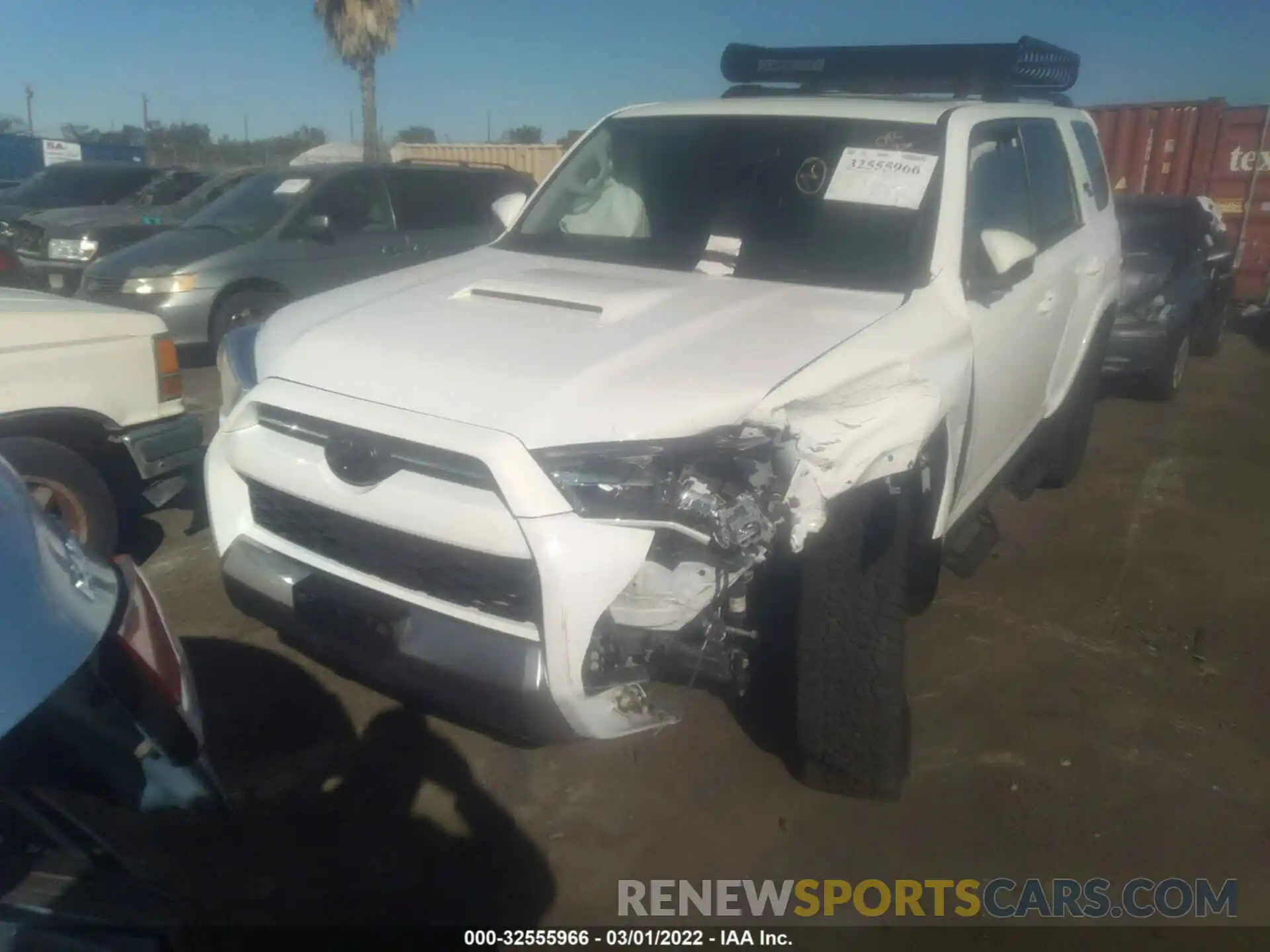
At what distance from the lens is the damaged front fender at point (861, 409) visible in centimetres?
239

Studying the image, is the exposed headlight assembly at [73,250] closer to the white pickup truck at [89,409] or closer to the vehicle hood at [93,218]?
the vehicle hood at [93,218]

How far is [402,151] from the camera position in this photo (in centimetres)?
2745

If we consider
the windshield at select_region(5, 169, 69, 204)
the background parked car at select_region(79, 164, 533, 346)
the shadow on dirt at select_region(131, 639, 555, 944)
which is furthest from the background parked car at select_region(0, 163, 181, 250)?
the shadow on dirt at select_region(131, 639, 555, 944)

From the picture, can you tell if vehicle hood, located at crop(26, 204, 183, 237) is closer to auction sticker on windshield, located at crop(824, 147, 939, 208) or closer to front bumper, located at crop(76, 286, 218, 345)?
front bumper, located at crop(76, 286, 218, 345)

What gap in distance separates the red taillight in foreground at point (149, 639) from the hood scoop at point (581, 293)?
55.5 inches

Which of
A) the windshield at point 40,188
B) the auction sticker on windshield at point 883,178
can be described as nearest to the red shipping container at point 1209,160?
the auction sticker on windshield at point 883,178

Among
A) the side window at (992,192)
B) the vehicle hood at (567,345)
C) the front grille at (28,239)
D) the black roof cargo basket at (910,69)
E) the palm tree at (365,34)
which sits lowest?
the front grille at (28,239)

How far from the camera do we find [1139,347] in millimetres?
7059

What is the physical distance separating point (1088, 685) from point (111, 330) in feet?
13.0

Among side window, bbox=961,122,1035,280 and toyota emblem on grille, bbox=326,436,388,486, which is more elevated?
side window, bbox=961,122,1035,280

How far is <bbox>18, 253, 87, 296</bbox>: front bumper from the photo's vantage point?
967 centimetres

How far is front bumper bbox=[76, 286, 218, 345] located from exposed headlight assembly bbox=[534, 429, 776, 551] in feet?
21.2

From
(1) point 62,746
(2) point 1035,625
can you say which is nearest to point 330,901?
(1) point 62,746

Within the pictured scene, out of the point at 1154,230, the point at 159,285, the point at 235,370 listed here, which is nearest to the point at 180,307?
the point at 159,285
